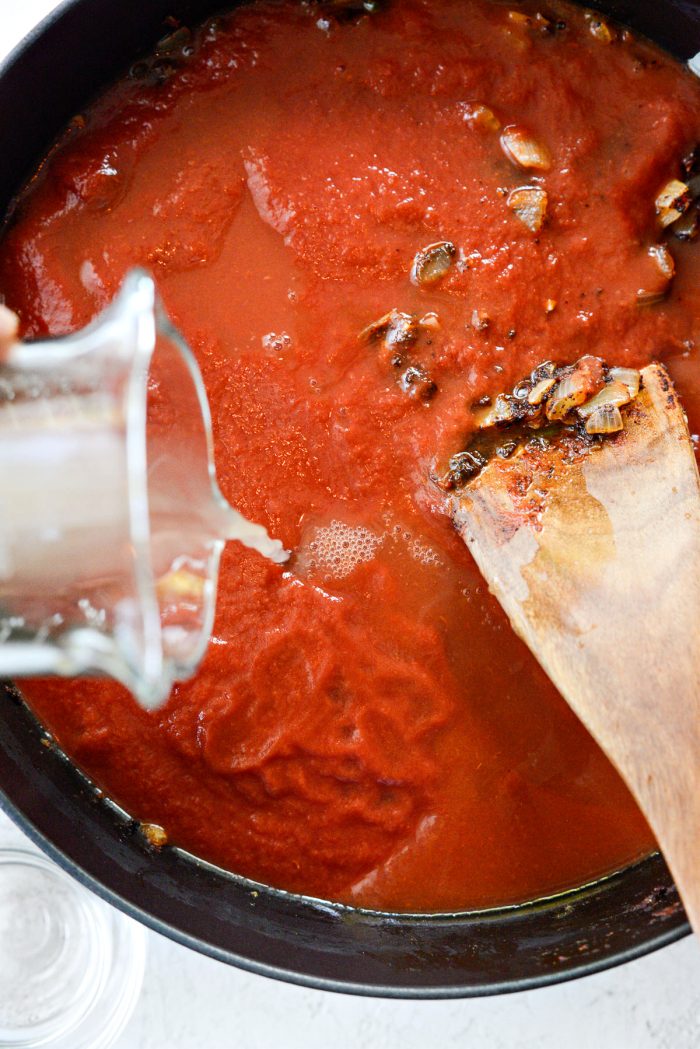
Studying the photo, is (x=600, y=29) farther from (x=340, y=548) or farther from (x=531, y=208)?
(x=340, y=548)

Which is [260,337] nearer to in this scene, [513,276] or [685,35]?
[513,276]

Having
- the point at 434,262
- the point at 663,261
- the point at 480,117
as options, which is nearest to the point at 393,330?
the point at 434,262

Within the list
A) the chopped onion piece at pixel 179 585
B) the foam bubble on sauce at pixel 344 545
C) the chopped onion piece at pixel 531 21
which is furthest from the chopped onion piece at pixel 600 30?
the chopped onion piece at pixel 179 585

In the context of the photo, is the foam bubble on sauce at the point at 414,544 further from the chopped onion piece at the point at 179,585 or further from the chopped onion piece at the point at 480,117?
the chopped onion piece at the point at 480,117

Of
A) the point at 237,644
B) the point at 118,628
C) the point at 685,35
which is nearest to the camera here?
the point at 118,628

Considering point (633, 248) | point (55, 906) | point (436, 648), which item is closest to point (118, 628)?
point (436, 648)

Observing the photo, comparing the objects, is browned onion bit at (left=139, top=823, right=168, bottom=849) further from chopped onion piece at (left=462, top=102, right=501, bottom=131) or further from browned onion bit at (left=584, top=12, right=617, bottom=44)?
browned onion bit at (left=584, top=12, right=617, bottom=44)
